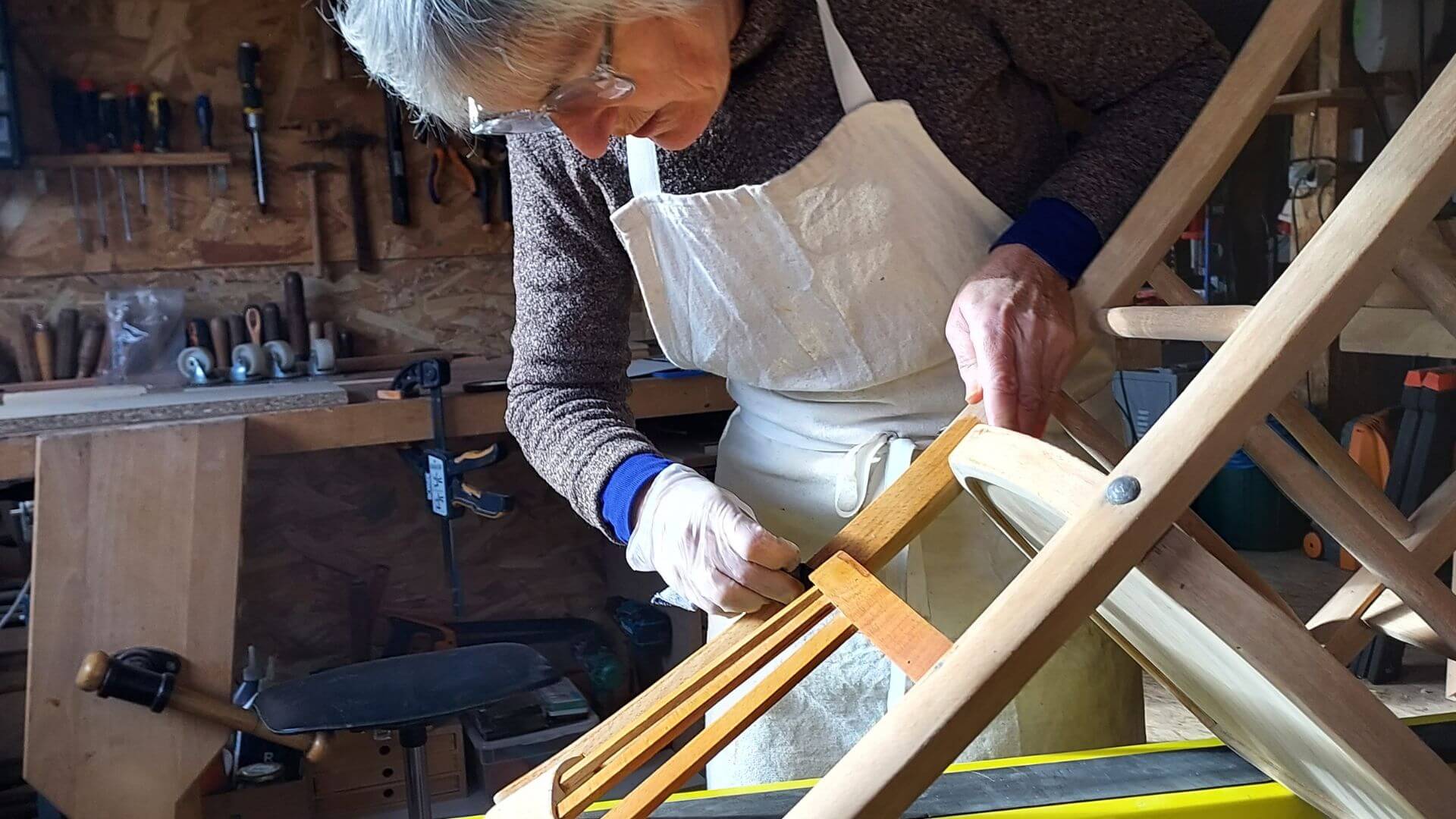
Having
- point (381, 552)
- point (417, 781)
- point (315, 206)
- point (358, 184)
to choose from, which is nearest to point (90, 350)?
point (315, 206)

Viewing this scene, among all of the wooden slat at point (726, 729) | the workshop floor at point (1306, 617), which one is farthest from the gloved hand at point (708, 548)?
the workshop floor at point (1306, 617)

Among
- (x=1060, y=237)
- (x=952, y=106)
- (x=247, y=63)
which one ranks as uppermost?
(x=247, y=63)

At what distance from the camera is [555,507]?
3.29m

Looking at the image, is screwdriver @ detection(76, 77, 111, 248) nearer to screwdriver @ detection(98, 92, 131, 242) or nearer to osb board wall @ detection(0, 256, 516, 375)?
screwdriver @ detection(98, 92, 131, 242)

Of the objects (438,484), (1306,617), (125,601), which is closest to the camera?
(125,601)

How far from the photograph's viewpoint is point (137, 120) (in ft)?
9.04

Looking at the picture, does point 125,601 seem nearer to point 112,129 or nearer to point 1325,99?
point 112,129

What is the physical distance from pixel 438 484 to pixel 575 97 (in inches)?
63.8

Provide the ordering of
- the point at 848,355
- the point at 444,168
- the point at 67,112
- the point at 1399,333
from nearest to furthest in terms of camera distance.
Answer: the point at 848,355 → the point at 1399,333 → the point at 67,112 → the point at 444,168

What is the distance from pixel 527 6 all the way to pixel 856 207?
1.16ft

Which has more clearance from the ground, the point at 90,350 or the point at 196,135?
the point at 196,135

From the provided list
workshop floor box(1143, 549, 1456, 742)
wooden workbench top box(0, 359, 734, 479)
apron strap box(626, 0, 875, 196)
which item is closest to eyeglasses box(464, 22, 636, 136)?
apron strap box(626, 0, 875, 196)

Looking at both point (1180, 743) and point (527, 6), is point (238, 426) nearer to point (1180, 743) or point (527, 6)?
point (527, 6)

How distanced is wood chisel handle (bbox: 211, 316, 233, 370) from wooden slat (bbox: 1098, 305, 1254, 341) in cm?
253
